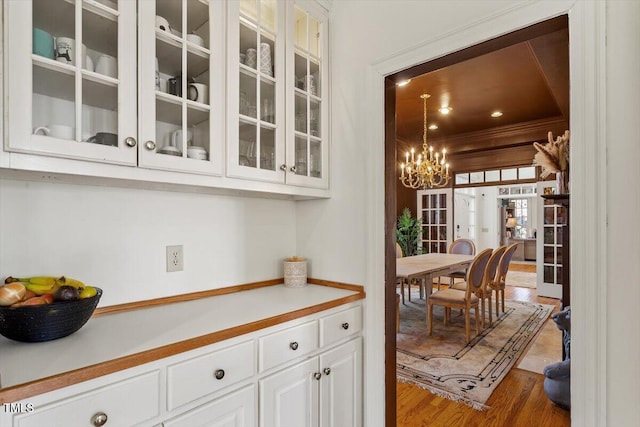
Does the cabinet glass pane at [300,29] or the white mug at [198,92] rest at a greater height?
the cabinet glass pane at [300,29]

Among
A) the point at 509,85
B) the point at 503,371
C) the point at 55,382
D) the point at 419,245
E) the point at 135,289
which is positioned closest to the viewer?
the point at 55,382

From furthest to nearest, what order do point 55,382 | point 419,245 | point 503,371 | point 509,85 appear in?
point 419,245
point 509,85
point 503,371
point 55,382

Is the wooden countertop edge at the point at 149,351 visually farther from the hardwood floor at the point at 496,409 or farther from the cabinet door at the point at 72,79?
the hardwood floor at the point at 496,409

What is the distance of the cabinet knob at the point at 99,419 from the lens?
2.65 feet

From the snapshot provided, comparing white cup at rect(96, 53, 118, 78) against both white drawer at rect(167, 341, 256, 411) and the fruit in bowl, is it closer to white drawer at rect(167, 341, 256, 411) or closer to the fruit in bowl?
the fruit in bowl

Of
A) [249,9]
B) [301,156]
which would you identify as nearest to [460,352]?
[301,156]

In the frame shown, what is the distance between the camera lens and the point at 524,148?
532 centimetres

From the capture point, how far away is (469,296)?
3146mm

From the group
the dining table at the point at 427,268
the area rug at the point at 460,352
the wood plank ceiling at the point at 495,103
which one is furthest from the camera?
the dining table at the point at 427,268

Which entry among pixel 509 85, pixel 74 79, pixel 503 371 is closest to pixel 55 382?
pixel 74 79

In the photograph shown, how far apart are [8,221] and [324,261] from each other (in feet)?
4.48

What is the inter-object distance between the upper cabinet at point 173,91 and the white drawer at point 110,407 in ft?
2.12

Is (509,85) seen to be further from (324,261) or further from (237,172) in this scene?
(237,172)

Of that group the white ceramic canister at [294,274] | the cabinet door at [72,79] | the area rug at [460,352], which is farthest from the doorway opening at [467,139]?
the cabinet door at [72,79]
